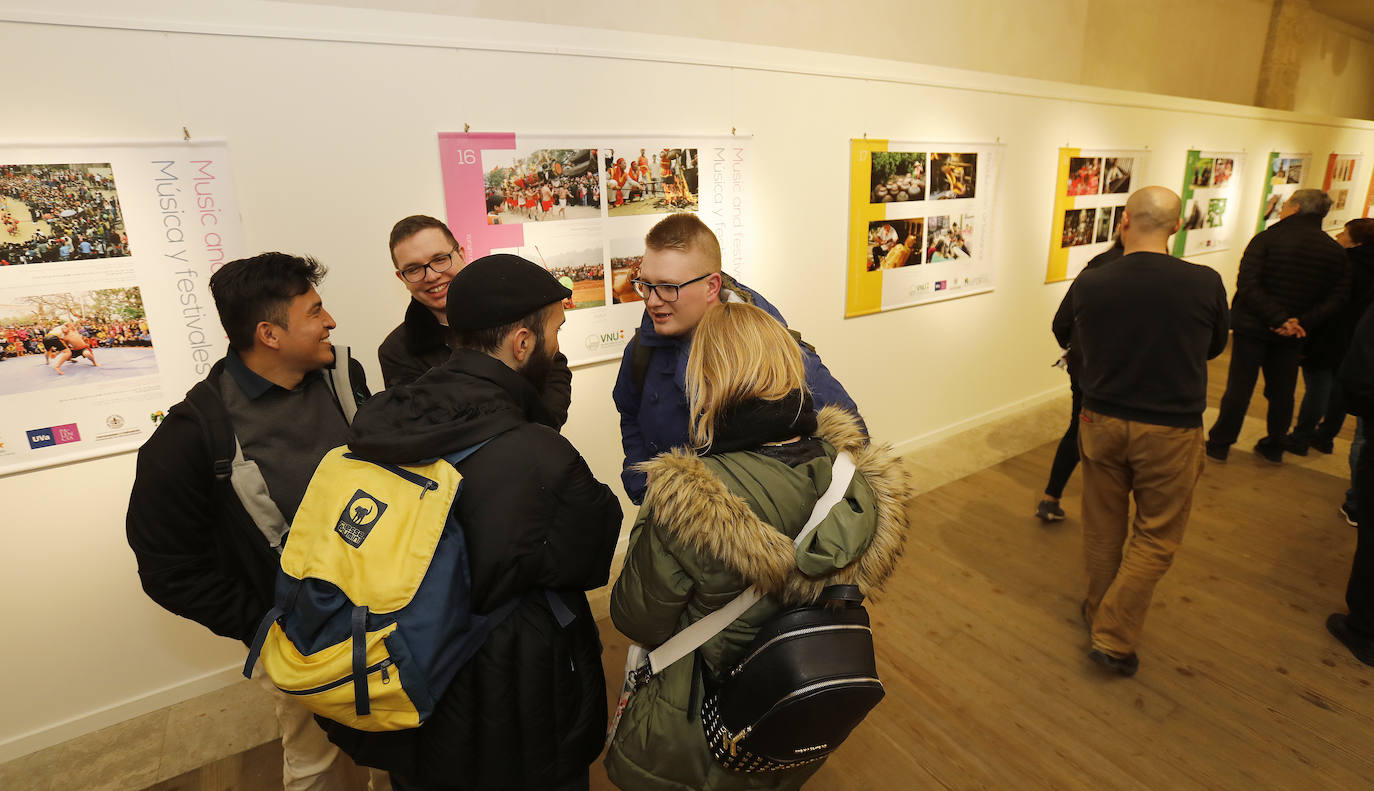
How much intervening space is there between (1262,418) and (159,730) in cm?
739

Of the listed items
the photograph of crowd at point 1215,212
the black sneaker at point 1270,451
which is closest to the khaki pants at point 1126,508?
the black sneaker at point 1270,451

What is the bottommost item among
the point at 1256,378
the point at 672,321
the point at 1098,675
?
the point at 1098,675

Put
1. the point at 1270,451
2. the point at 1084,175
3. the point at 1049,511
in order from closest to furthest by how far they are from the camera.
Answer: the point at 1049,511, the point at 1270,451, the point at 1084,175

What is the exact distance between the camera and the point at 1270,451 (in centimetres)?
452

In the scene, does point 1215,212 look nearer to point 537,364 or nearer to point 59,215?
point 537,364

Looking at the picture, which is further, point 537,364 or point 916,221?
point 916,221

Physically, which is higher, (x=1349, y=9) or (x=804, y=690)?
(x=1349, y=9)

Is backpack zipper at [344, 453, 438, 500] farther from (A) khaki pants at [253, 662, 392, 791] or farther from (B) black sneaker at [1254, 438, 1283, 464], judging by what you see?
(B) black sneaker at [1254, 438, 1283, 464]

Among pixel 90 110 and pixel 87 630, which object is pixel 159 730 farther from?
pixel 90 110

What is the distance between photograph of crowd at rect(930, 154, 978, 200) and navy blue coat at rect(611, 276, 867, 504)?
8.95ft

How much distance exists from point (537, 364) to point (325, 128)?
171cm

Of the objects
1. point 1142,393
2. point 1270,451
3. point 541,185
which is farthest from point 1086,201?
point 541,185

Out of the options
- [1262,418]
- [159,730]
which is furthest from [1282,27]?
[159,730]

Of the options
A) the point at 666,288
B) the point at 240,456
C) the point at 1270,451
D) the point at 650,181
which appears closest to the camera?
the point at 240,456
